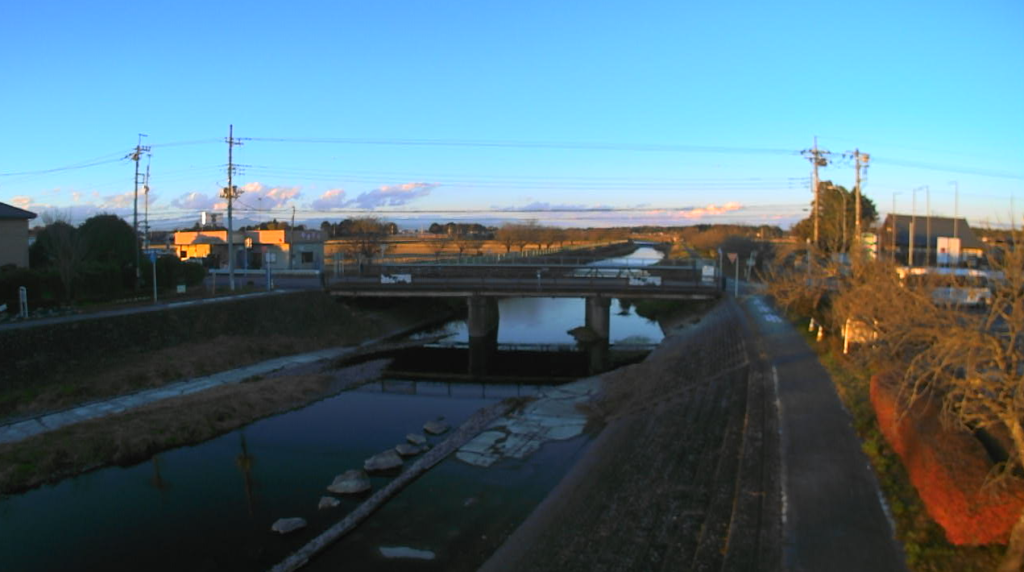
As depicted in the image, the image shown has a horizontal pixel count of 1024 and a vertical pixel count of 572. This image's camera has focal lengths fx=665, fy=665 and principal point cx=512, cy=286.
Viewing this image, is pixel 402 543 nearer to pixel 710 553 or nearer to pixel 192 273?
pixel 710 553

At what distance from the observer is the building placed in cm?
6512

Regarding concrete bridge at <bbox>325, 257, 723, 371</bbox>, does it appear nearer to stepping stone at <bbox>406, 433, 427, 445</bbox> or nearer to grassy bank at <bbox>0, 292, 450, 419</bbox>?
grassy bank at <bbox>0, 292, 450, 419</bbox>

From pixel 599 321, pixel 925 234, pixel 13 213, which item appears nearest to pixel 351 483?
pixel 599 321

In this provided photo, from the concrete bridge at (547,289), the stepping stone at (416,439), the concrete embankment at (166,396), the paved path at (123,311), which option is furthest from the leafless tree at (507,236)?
the stepping stone at (416,439)

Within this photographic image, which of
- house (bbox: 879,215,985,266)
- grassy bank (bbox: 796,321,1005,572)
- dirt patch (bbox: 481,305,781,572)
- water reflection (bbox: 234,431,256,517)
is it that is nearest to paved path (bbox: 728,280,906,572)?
grassy bank (bbox: 796,321,1005,572)

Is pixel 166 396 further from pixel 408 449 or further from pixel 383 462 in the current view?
pixel 383 462

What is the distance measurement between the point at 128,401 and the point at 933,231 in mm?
60740

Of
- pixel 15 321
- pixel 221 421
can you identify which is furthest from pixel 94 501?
pixel 15 321

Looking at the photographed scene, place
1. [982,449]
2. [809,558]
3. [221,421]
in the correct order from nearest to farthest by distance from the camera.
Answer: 1. [809,558]
2. [982,449]
3. [221,421]

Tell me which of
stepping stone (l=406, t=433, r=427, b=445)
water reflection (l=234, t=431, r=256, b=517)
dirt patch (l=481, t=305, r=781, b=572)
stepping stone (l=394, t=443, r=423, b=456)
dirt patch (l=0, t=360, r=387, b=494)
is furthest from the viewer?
stepping stone (l=406, t=433, r=427, b=445)

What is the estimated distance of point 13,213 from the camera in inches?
1447

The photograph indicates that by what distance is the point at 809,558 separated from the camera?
9.85 metres

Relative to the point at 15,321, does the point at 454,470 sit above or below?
below

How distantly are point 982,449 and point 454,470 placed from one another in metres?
11.8
